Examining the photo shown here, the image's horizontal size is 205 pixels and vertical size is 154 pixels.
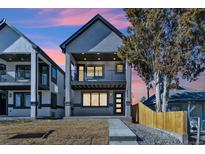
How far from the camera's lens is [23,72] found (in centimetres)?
3353

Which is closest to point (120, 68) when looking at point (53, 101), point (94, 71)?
point (94, 71)

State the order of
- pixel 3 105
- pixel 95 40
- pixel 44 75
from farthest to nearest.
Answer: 1. pixel 3 105
2. pixel 44 75
3. pixel 95 40

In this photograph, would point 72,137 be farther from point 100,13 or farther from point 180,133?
point 100,13

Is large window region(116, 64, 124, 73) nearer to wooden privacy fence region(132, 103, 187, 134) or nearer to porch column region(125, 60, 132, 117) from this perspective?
porch column region(125, 60, 132, 117)

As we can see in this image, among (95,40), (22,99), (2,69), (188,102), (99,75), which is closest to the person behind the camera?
(95,40)

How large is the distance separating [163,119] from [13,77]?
1578cm

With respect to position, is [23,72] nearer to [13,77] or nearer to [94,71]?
[13,77]

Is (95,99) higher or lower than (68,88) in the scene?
lower

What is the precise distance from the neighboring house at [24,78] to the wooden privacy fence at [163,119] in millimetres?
7756

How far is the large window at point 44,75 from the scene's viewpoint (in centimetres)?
A: 3403

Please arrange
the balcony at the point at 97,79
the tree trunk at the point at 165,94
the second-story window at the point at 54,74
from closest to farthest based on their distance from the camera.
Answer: the tree trunk at the point at 165,94, the balcony at the point at 97,79, the second-story window at the point at 54,74

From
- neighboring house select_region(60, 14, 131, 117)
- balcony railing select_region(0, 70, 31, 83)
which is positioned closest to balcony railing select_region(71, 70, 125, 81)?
neighboring house select_region(60, 14, 131, 117)

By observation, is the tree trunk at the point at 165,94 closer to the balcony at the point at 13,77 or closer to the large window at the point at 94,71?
the large window at the point at 94,71

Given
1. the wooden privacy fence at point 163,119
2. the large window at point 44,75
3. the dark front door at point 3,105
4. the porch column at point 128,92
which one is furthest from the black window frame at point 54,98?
the wooden privacy fence at point 163,119
